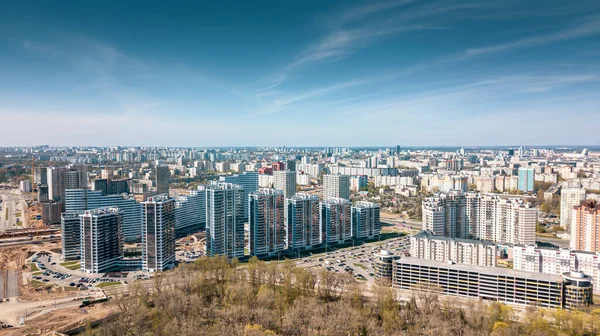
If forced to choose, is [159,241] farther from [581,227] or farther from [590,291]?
[581,227]

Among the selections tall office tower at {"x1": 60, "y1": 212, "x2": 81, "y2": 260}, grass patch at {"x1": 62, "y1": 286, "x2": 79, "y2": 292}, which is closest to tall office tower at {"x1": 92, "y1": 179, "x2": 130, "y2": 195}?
tall office tower at {"x1": 60, "y1": 212, "x2": 81, "y2": 260}

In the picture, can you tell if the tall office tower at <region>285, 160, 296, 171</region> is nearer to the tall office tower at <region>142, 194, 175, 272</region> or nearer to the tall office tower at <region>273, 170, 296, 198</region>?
the tall office tower at <region>273, 170, 296, 198</region>

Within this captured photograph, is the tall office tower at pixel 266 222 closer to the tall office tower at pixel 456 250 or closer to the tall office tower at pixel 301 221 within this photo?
the tall office tower at pixel 301 221

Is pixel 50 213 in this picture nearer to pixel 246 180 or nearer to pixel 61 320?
pixel 246 180

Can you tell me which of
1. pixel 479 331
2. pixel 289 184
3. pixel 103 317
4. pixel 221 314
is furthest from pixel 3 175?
pixel 479 331

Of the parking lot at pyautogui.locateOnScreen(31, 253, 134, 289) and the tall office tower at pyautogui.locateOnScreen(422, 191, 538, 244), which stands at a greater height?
the tall office tower at pyautogui.locateOnScreen(422, 191, 538, 244)

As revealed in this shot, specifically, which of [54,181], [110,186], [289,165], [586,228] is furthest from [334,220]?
[289,165]
